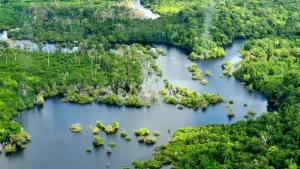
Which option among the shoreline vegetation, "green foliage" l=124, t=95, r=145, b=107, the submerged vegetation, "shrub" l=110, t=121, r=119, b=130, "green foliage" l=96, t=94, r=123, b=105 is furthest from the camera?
the submerged vegetation

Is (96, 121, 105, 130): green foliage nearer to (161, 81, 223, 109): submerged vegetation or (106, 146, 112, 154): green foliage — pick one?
(106, 146, 112, 154): green foliage

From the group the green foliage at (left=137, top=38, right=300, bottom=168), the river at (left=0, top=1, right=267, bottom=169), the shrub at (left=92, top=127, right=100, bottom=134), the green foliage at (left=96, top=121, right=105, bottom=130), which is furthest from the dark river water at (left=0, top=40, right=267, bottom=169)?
the green foliage at (left=137, top=38, right=300, bottom=168)

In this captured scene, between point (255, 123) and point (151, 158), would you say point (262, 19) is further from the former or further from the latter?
point (151, 158)

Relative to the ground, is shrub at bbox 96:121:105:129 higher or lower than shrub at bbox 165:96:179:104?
lower

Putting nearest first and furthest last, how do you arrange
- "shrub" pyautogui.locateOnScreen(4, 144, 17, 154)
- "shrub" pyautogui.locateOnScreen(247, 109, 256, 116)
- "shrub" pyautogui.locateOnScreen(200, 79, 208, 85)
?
1. "shrub" pyautogui.locateOnScreen(4, 144, 17, 154)
2. "shrub" pyautogui.locateOnScreen(247, 109, 256, 116)
3. "shrub" pyautogui.locateOnScreen(200, 79, 208, 85)

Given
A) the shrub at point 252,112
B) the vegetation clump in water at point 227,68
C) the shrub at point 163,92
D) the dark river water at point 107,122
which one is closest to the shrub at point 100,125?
the dark river water at point 107,122

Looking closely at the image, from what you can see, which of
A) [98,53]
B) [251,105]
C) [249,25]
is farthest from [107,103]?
[249,25]

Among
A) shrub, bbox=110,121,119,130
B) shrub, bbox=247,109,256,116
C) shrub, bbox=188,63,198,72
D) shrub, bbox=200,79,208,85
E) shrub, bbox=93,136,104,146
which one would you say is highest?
shrub, bbox=188,63,198,72

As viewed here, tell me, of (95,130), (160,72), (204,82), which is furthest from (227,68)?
(95,130)

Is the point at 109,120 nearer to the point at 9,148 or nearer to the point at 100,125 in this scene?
the point at 100,125
